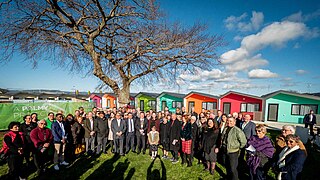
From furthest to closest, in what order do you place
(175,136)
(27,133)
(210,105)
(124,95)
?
(210,105), (124,95), (175,136), (27,133)

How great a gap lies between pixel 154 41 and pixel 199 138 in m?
5.38

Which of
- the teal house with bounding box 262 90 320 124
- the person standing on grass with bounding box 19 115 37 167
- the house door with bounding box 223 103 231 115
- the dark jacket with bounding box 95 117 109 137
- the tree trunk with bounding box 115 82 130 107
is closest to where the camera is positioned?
the person standing on grass with bounding box 19 115 37 167

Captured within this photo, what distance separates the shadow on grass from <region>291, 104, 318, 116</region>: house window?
784 inches

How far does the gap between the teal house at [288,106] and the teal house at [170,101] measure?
36.5 ft

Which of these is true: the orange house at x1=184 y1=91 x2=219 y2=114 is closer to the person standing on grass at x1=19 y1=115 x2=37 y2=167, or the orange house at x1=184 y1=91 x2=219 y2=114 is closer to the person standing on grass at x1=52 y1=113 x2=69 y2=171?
the person standing on grass at x1=52 y1=113 x2=69 y2=171

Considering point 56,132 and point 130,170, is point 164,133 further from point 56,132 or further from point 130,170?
point 56,132

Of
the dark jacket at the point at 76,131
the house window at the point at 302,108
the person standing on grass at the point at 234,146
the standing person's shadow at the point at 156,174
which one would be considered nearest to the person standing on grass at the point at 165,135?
the standing person's shadow at the point at 156,174

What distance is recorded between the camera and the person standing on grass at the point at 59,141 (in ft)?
17.0

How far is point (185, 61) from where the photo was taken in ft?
32.4

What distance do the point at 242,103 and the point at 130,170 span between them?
19200 millimetres

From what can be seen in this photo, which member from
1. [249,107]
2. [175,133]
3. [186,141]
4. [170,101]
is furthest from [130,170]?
[170,101]

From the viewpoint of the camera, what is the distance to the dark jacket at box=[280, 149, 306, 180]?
2.93m

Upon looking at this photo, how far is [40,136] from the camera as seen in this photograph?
4820 mm

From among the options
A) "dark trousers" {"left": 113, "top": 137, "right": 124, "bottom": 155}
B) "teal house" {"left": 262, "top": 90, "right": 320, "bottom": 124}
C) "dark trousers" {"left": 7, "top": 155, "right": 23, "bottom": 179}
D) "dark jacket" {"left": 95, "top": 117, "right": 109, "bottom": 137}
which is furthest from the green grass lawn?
"teal house" {"left": 262, "top": 90, "right": 320, "bottom": 124}
